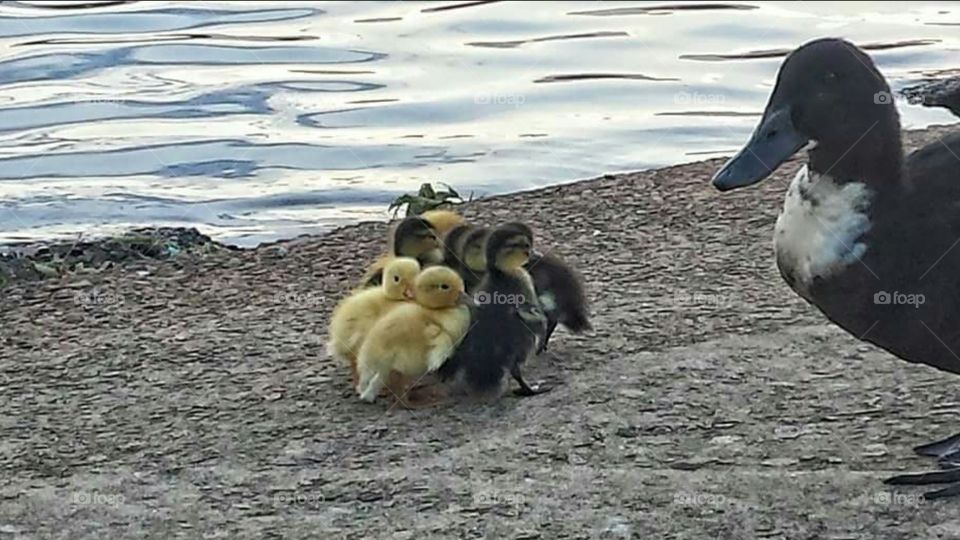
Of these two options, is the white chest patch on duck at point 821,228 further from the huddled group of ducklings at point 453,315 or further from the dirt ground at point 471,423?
the huddled group of ducklings at point 453,315

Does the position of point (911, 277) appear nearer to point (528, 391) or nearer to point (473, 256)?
point (528, 391)

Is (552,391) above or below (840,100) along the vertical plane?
below

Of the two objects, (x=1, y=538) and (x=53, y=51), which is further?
(x=53, y=51)

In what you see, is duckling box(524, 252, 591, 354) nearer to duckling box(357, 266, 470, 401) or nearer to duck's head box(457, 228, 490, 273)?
duck's head box(457, 228, 490, 273)

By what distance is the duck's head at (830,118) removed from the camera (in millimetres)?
3783

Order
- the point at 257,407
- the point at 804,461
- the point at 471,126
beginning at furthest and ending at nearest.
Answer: the point at 471,126 < the point at 257,407 < the point at 804,461

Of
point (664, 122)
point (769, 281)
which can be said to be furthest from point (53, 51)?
point (769, 281)

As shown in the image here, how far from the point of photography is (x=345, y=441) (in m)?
4.31

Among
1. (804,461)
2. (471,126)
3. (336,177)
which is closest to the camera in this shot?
(804,461)

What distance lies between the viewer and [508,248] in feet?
15.2

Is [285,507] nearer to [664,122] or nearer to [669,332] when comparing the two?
[669,332]

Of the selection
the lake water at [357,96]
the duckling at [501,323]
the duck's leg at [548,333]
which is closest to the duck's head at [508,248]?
the duckling at [501,323]

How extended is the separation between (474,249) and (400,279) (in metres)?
0.21

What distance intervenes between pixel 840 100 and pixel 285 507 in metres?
1.38
